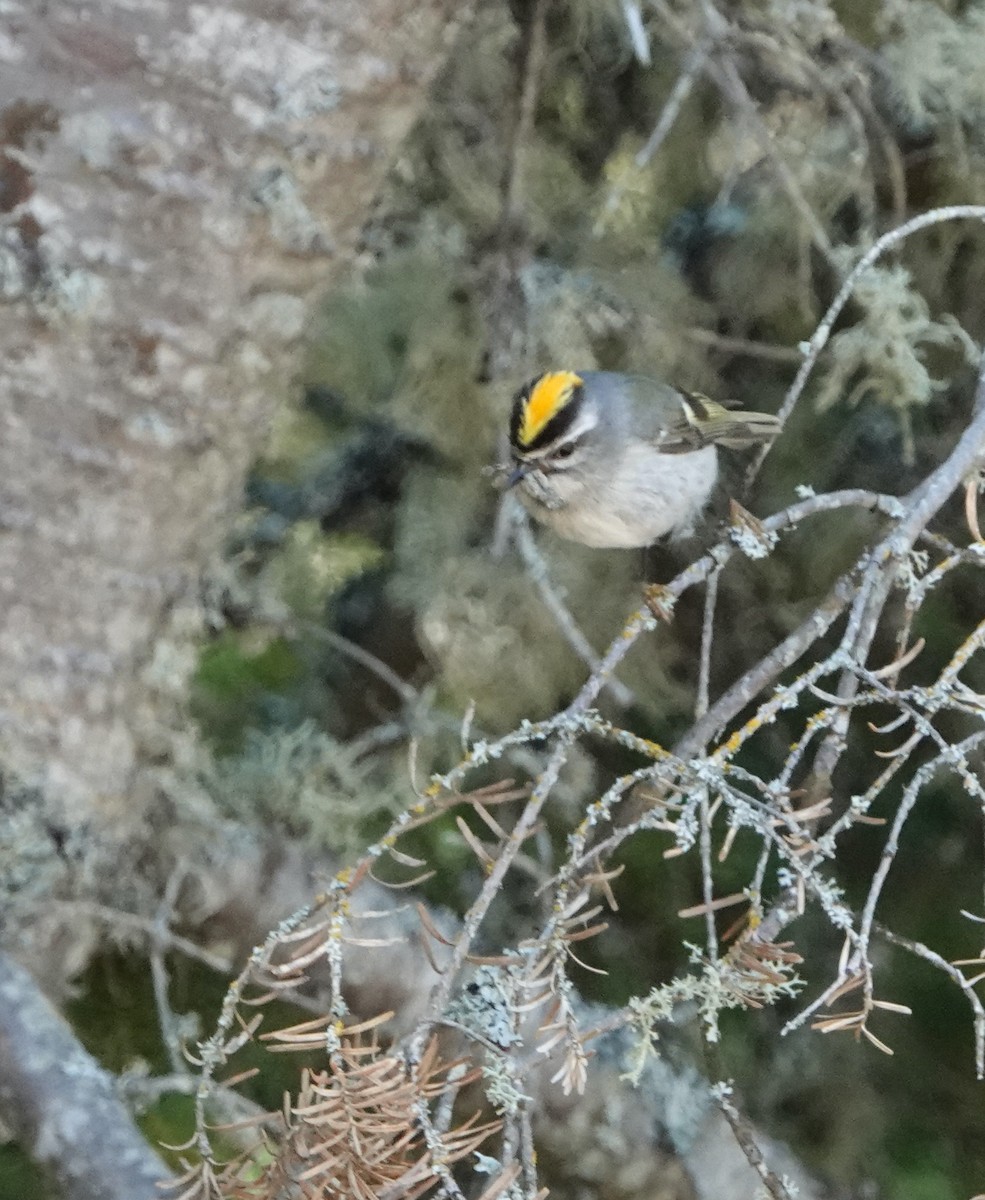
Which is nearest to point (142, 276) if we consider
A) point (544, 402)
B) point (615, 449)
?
point (544, 402)

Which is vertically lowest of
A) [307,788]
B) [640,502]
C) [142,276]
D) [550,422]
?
[307,788]

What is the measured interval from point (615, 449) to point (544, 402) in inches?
7.8

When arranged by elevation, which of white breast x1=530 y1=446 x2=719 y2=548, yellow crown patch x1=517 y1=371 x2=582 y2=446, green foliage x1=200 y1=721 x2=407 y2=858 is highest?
yellow crown patch x1=517 y1=371 x2=582 y2=446

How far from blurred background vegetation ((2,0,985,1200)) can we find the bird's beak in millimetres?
136

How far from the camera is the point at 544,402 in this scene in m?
1.33

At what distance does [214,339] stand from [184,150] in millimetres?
173

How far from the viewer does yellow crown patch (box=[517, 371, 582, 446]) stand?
52.2 inches

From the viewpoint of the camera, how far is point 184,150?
3.10ft

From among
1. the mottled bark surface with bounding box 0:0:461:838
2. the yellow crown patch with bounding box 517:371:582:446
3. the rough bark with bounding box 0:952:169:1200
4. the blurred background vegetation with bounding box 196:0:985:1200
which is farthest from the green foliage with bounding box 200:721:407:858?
the yellow crown patch with bounding box 517:371:582:446

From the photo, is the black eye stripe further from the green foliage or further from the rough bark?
the rough bark

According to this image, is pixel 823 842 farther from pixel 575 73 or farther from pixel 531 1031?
pixel 575 73

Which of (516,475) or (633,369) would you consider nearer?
(516,475)

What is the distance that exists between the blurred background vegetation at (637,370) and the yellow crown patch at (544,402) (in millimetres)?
147

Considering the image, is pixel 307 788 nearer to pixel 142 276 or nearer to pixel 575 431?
pixel 575 431
